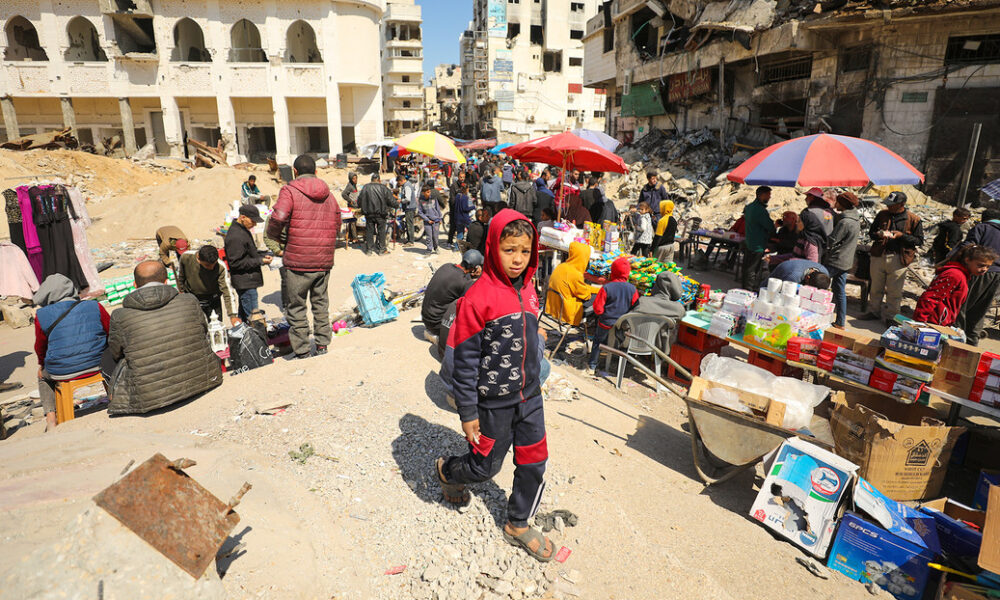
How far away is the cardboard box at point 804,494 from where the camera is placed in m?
3.18

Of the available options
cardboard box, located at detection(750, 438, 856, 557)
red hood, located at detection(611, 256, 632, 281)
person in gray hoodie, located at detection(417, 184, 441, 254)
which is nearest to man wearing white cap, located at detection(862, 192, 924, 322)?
red hood, located at detection(611, 256, 632, 281)

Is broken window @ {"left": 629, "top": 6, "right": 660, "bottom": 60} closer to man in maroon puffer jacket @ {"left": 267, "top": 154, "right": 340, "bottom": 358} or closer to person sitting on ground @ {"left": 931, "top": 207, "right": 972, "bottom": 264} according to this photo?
person sitting on ground @ {"left": 931, "top": 207, "right": 972, "bottom": 264}

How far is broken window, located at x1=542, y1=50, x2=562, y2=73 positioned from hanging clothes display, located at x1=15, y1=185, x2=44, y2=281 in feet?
156

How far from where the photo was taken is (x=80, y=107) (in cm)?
3039

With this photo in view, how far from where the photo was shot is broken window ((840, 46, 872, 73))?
14359 millimetres

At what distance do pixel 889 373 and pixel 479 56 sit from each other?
5088 cm

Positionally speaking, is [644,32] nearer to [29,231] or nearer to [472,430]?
[29,231]

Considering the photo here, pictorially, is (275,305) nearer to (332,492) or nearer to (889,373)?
(332,492)

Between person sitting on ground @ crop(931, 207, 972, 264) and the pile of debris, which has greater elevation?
the pile of debris

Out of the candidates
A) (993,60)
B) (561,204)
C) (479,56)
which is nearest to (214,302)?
(561,204)

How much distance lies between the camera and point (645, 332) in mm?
5570

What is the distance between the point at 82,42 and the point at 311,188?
3695 cm

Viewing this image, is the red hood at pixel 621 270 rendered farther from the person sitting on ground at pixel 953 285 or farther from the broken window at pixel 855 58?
the broken window at pixel 855 58

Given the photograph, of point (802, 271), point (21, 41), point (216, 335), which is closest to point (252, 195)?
point (216, 335)
